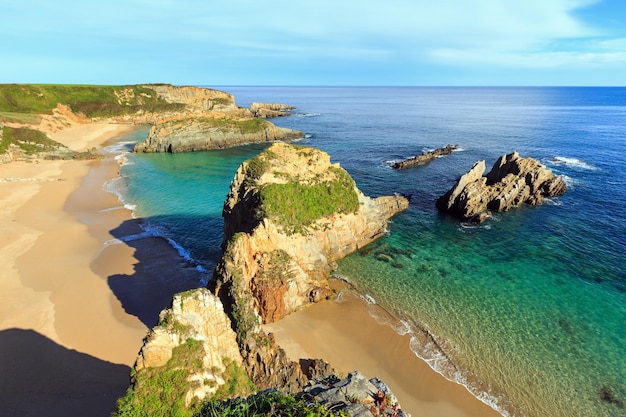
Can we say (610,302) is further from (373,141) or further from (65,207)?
(373,141)

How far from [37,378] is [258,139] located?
289ft

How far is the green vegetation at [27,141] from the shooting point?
79.8 metres

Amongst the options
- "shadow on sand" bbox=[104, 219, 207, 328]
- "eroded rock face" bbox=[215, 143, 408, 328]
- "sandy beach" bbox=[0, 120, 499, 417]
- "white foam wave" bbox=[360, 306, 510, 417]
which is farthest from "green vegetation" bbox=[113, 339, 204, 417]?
"white foam wave" bbox=[360, 306, 510, 417]

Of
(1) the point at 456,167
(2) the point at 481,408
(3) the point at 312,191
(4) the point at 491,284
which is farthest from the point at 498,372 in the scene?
(1) the point at 456,167

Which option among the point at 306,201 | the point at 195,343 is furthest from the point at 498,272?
the point at 195,343

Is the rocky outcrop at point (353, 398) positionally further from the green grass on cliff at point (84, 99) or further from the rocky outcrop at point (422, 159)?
the green grass on cliff at point (84, 99)

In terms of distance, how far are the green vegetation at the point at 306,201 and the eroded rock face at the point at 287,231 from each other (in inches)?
4.4

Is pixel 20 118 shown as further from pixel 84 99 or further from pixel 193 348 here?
pixel 193 348

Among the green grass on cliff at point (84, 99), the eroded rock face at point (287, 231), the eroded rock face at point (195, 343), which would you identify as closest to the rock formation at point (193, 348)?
the eroded rock face at point (195, 343)

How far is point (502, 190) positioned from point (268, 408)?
49997 mm

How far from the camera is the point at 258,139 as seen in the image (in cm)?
10406

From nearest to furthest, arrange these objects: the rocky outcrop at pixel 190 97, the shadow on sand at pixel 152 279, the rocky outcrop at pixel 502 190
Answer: the shadow on sand at pixel 152 279 → the rocky outcrop at pixel 502 190 → the rocky outcrop at pixel 190 97

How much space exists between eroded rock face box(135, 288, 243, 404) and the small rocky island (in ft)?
0.14

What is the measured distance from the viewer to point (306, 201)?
35.8m
